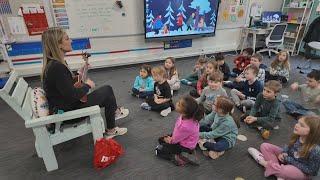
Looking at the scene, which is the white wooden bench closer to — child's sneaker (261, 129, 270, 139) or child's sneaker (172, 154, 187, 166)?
child's sneaker (172, 154, 187, 166)

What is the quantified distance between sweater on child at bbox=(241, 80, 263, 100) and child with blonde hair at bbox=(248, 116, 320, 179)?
1.06 meters

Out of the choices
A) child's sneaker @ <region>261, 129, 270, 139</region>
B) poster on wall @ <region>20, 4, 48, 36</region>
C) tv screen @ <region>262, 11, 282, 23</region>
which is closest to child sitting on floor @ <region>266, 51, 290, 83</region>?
child's sneaker @ <region>261, 129, 270, 139</region>

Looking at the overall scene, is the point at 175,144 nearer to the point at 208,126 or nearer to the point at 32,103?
the point at 208,126

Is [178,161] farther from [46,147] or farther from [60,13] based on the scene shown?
[60,13]

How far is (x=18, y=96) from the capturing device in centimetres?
158

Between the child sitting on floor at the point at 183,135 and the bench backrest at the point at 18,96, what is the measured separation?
1.11 m

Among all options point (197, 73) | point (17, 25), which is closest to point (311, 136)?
point (197, 73)

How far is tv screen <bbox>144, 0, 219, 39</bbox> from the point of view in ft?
13.4

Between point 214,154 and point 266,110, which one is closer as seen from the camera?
point 214,154

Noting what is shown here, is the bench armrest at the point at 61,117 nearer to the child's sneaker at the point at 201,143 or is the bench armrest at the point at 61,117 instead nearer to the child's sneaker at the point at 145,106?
the child's sneaker at the point at 201,143

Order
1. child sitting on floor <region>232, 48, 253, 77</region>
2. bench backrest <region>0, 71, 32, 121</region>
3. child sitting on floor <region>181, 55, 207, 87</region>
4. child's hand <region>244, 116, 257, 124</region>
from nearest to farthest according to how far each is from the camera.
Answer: bench backrest <region>0, 71, 32, 121</region> < child's hand <region>244, 116, 257, 124</region> < child sitting on floor <region>181, 55, 207, 87</region> < child sitting on floor <region>232, 48, 253, 77</region>

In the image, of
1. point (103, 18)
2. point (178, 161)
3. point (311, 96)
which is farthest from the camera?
point (103, 18)

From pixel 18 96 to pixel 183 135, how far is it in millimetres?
1302

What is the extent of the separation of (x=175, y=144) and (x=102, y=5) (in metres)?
2.93
